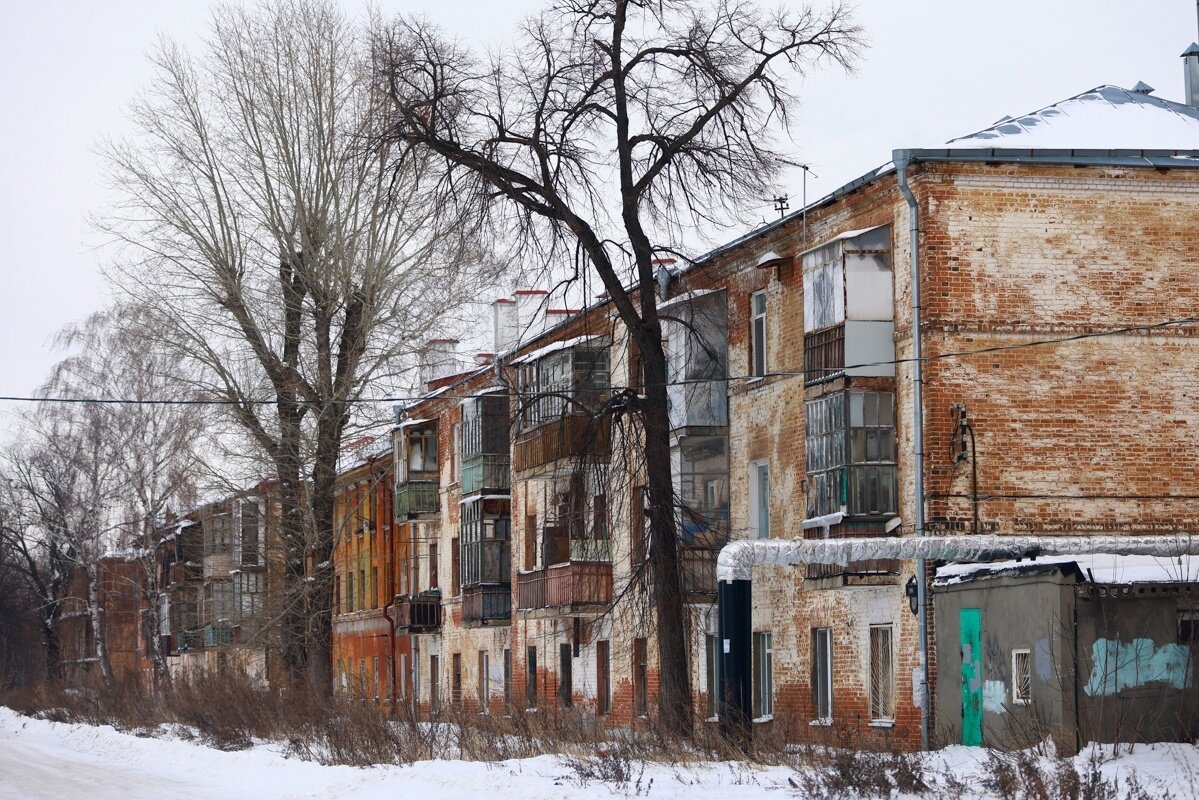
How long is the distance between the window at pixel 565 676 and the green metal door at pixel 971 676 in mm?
15920

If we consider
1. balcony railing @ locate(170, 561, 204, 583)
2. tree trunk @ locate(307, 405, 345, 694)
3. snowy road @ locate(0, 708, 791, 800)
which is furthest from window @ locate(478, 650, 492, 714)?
balcony railing @ locate(170, 561, 204, 583)

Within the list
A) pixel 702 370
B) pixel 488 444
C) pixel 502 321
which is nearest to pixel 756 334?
pixel 702 370

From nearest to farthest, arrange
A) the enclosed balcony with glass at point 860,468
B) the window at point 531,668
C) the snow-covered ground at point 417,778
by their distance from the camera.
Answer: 1. the snow-covered ground at point 417,778
2. the enclosed balcony with glass at point 860,468
3. the window at point 531,668

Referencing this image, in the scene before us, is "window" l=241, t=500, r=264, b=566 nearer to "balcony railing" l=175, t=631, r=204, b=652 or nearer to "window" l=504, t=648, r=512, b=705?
"window" l=504, t=648, r=512, b=705

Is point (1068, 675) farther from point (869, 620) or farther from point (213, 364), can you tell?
point (213, 364)

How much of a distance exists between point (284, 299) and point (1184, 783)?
2429cm

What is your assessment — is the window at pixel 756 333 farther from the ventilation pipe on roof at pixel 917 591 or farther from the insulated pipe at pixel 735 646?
the insulated pipe at pixel 735 646

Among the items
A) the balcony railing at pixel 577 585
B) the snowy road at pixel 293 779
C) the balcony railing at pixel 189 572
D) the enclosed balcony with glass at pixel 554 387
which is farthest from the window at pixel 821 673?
the balcony railing at pixel 189 572

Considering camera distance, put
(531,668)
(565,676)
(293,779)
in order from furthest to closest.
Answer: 1. (531,668)
2. (565,676)
3. (293,779)

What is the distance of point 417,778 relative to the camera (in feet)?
62.8

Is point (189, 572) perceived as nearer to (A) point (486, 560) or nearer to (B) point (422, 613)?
(B) point (422, 613)

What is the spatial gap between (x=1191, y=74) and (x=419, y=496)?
24.8 meters

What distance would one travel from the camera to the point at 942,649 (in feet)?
70.9

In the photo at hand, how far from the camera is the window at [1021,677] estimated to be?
1900 centimetres
